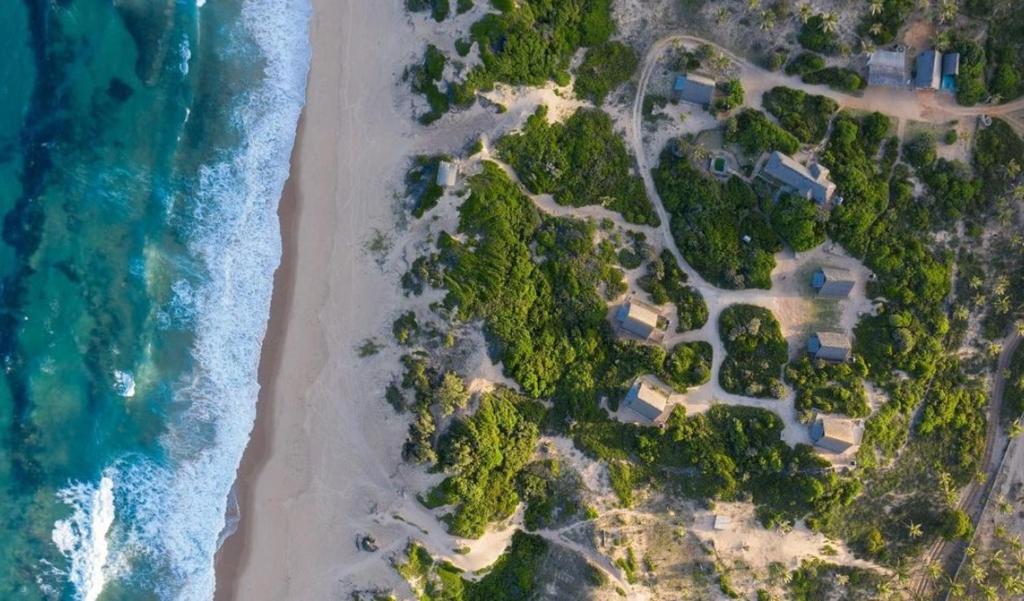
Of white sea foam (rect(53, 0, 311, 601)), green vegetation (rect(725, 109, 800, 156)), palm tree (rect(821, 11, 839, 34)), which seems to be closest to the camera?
palm tree (rect(821, 11, 839, 34))

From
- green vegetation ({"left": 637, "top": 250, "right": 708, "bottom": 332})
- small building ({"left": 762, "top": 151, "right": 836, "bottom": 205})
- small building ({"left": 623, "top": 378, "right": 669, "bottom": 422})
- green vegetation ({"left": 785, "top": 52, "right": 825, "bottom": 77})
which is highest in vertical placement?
green vegetation ({"left": 785, "top": 52, "right": 825, "bottom": 77})

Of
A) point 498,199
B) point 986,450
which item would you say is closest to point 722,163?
point 498,199

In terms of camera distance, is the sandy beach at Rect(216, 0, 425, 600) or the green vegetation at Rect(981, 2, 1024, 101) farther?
the sandy beach at Rect(216, 0, 425, 600)

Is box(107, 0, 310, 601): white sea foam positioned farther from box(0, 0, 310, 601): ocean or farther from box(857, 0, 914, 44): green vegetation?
box(857, 0, 914, 44): green vegetation

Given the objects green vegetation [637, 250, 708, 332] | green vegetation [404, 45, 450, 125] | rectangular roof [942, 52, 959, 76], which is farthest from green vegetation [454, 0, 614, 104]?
rectangular roof [942, 52, 959, 76]

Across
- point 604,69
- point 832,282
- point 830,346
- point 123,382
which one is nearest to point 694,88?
point 604,69

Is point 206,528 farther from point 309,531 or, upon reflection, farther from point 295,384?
point 295,384

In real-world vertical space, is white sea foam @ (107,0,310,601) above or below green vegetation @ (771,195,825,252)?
below
